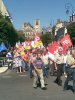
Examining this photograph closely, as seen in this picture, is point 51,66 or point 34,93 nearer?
point 34,93

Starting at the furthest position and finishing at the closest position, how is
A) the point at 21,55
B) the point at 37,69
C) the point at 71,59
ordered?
1. the point at 21,55
2. the point at 37,69
3. the point at 71,59

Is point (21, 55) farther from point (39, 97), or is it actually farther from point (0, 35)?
point (0, 35)

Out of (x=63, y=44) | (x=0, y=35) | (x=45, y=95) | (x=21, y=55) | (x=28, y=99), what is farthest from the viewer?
(x=0, y=35)

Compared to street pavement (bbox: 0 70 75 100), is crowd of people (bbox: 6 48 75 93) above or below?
above

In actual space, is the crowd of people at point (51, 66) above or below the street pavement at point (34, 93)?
above

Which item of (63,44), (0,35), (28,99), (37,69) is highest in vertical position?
(0,35)

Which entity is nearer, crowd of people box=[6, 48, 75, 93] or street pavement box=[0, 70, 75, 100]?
street pavement box=[0, 70, 75, 100]

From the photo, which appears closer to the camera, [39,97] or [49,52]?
[39,97]

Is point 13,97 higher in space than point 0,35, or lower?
lower

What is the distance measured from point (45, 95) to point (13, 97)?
1.28 m

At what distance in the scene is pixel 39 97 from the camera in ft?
50.2

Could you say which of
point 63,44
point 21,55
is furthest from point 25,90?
point 21,55

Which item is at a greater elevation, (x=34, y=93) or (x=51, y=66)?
(x=51, y=66)

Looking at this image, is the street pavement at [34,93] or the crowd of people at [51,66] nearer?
the street pavement at [34,93]
